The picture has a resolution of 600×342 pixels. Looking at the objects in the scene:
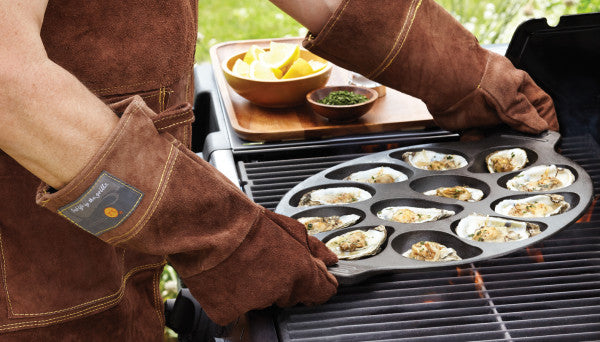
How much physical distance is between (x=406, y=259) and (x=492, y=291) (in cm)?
21

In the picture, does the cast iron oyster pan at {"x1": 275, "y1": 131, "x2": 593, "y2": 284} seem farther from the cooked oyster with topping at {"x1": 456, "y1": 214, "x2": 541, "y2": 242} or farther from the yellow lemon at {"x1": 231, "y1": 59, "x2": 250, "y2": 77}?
the yellow lemon at {"x1": 231, "y1": 59, "x2": 250, "y2": 77}

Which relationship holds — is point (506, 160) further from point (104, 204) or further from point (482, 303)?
point (104, 204)

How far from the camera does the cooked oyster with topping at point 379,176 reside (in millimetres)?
2094

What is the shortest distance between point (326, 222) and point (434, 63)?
0.60m

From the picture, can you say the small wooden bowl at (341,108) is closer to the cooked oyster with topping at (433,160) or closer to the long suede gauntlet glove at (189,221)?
the cooked oyster with topping at (433,160)

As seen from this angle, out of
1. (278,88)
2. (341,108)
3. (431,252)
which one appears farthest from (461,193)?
(278,88)

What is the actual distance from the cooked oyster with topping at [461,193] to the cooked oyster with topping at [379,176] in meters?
0.12

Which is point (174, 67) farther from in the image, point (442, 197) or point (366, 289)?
point (442, 197)

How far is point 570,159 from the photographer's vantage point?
6.92ft

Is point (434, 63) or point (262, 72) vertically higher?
point (434, 63)

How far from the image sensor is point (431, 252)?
5.63 ft

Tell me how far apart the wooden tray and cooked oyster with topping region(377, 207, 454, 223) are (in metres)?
0.57

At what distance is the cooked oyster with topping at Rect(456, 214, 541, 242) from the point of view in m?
1.76

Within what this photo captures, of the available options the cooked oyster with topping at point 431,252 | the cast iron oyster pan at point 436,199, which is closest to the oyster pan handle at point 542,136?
the cast iron oyster pan at point 436,199
